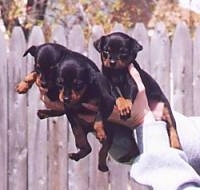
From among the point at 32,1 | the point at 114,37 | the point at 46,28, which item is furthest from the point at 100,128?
the point at 32,1

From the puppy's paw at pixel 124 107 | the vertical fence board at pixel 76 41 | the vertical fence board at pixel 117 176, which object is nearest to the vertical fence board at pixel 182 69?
the vertical fence board at pixel 117 176

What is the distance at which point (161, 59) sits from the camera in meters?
5.03

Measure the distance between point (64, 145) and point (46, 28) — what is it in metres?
2.25

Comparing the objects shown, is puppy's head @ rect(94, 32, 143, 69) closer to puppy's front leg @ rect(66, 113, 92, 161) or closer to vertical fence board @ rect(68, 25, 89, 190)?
puppy's front leg @ rect(66, 113, 92, 161)

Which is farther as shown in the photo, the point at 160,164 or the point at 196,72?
the point at 196,72

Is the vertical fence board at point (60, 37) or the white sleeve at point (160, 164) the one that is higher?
the vertical fence board at point (60, 37)

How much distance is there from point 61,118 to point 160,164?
9.73 ft

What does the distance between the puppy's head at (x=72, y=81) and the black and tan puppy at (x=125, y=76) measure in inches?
4.3

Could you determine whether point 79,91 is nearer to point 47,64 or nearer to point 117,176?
point 47,64

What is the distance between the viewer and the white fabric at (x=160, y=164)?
1.97 m

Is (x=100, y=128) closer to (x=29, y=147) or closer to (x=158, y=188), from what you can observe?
(x=158, y=188)

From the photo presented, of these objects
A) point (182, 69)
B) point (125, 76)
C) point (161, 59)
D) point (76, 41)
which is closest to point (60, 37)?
point (76, 41)

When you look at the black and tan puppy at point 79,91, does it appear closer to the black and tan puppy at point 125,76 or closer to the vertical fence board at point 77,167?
the black and tan puppy at point 125,76

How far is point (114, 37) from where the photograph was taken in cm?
226
